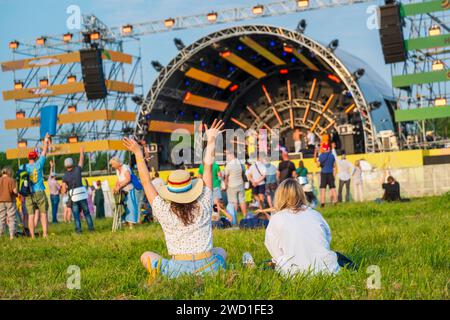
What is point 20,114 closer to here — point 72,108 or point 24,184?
point 72,108

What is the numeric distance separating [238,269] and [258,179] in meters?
11.3

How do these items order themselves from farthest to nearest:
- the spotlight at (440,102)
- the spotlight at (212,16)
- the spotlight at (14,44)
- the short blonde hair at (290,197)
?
1. the spotlight at (14,44)
2. the spotlight at (212,16)
3. the spotlight at (440,102)
4. the short blonde hair at (290,197)

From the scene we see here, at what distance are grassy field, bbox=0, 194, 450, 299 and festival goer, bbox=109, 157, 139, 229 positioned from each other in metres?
2.28

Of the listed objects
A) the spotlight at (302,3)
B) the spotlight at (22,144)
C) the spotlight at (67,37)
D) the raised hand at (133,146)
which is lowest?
the raised hand at (133,146)

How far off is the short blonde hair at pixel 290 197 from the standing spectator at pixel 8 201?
8.38 metres

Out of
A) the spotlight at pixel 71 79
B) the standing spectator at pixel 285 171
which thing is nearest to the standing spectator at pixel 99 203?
the standing spectator at pixel 285 171

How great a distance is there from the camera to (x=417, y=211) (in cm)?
1428

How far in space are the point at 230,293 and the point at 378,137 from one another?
24.7 m

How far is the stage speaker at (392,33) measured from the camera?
28.2m

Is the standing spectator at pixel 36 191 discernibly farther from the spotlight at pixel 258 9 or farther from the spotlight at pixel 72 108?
the spotlight at pixel 72 108

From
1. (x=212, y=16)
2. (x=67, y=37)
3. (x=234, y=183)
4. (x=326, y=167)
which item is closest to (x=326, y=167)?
(x=326, y=167)

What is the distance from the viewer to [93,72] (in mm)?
33625

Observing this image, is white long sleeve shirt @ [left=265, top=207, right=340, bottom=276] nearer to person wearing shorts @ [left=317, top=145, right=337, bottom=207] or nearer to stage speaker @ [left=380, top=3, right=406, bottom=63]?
person wearing shorts @ [left=317, top=145, right=337, bottom=207]
